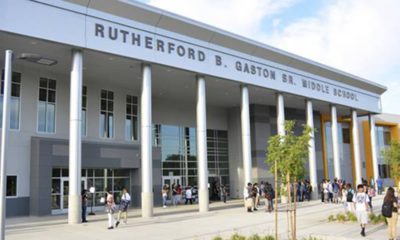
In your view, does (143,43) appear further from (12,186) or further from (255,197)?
(255,197)

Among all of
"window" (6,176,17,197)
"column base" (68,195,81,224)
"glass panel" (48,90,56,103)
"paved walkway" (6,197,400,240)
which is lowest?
"paved walkway" (6,197,400,240)

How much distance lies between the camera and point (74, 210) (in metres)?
19.5

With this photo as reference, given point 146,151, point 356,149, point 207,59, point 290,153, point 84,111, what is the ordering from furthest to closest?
point 356,149 → point 84,111 → point 207,59 → point 146,151 → point 290,153

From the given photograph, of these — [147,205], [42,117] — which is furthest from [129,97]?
[147,205]

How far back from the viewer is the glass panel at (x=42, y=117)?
25578mm

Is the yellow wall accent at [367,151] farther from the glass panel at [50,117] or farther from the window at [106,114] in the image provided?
the glass panel at [50,117]

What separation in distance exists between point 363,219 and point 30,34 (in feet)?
51.5

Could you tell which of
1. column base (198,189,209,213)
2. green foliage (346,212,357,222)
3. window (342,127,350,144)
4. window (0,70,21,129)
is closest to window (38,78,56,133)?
window (0,70,21,129)

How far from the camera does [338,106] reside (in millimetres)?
41094

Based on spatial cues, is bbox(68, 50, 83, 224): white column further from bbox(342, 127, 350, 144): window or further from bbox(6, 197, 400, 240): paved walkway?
bbox(342, 127, 350, 144): window

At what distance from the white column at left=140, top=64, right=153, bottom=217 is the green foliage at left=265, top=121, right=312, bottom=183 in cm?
1108

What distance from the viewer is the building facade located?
20594 millimetres

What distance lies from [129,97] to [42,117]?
24.0ft

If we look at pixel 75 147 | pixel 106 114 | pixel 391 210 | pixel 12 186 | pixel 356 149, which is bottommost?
pixel 391 210
